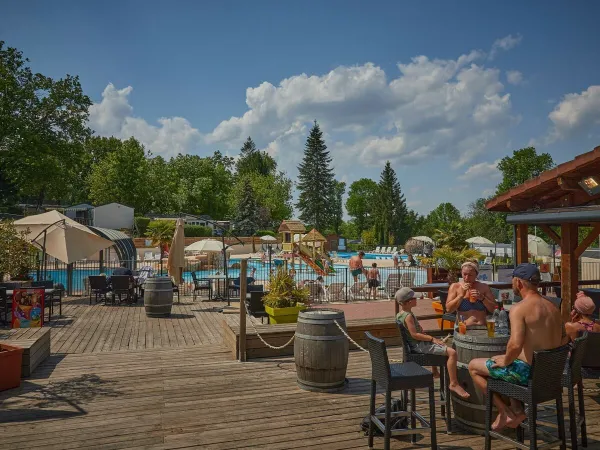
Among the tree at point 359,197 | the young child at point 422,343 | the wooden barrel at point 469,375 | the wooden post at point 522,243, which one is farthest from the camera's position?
the tree at point 359,197

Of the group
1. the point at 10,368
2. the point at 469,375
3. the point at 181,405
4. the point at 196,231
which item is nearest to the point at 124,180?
the point at 196,231

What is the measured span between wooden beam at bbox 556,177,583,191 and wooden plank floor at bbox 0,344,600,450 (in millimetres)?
4877

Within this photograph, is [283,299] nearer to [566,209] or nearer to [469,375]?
[469,375]

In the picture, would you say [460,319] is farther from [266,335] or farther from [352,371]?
[266,335]

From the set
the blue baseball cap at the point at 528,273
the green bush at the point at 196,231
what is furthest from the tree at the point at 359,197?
the blue baseball cap at the point at 528,273

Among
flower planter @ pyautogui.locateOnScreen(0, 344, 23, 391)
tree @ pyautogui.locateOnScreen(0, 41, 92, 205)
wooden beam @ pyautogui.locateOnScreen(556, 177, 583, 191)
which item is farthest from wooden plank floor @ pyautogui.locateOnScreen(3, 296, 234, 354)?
tree @ pyautogui.locateOnScreen(0, 41, 92, 205)

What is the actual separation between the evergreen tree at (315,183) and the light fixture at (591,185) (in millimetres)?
54501

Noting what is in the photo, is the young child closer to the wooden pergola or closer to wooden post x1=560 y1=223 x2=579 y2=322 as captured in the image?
the wooden pergola

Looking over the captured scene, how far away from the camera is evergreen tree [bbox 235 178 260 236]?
56.3 metres

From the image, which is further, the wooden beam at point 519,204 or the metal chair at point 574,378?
the wooden beam at point 519,204

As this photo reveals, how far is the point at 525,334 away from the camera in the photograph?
373 centimetres

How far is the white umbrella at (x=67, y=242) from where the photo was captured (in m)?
14.0

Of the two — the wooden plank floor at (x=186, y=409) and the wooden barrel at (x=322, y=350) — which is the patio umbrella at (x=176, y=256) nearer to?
the wooden plank floor at (x=186, y=409)

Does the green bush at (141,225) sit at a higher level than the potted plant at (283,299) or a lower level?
higher
